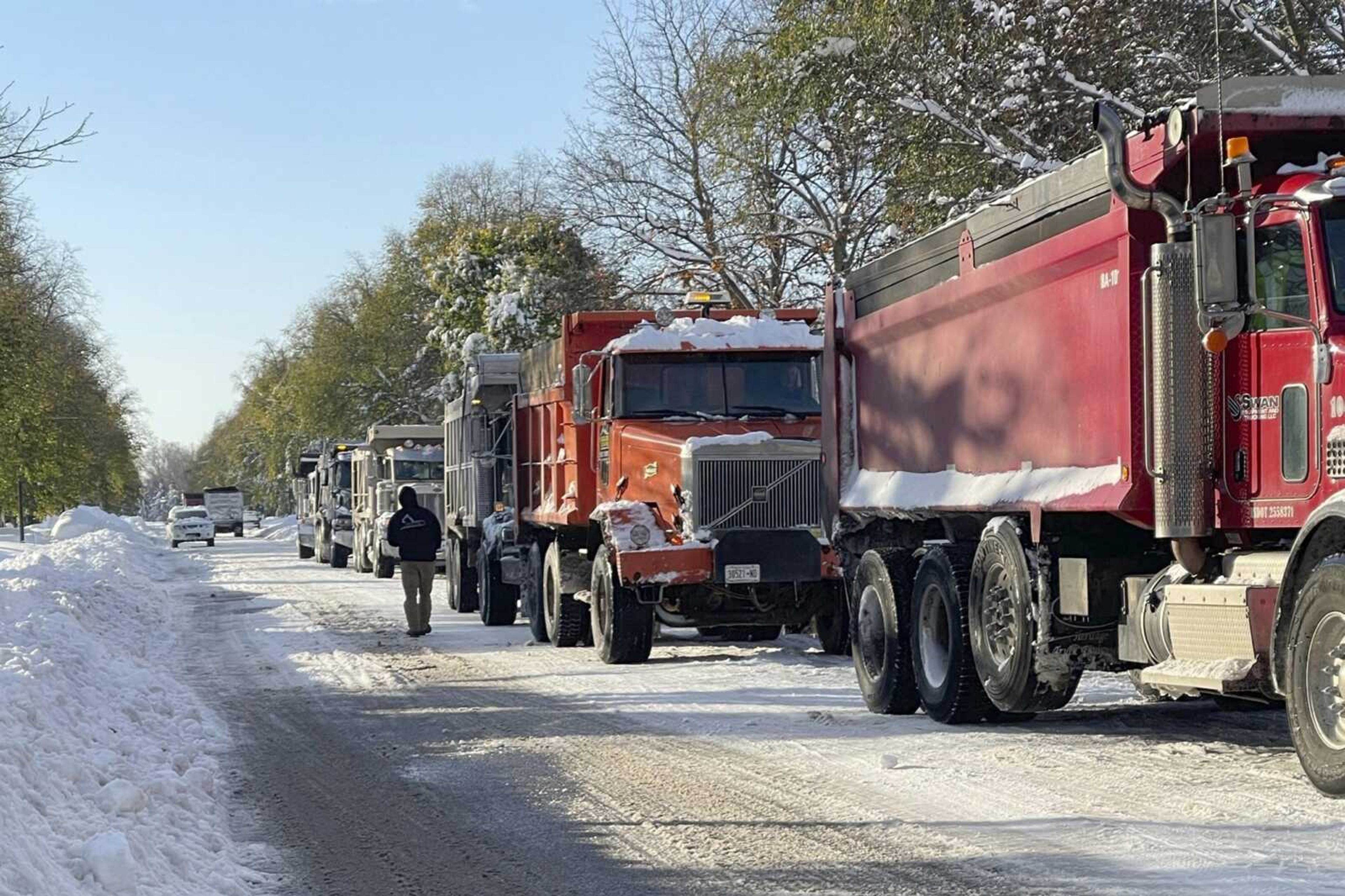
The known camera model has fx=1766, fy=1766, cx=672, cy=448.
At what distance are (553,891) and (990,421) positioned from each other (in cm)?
544

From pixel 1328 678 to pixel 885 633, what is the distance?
15.9 feet

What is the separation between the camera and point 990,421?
11.5 meters

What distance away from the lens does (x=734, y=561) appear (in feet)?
52.7

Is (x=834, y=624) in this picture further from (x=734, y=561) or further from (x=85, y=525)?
(x=85, y=525)

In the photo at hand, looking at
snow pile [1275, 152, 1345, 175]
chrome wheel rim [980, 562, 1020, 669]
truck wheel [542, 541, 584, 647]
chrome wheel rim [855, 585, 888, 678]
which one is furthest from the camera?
truck wheel [542, 541, 584, 647]

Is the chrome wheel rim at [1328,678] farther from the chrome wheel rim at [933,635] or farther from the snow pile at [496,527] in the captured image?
the snow pile at [496,527]

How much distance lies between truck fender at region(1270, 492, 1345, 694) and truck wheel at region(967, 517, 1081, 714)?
2.15 meters

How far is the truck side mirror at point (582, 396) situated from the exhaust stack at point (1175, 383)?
900 cm

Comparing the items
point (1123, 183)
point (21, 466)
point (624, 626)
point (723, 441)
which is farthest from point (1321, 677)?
point (21, 466)

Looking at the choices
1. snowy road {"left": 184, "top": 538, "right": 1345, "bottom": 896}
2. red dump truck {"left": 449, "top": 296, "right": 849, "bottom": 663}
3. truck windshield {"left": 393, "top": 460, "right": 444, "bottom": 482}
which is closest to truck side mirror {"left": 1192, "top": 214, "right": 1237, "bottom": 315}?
snowy road {"left": 184, "top": 538, "right": 1345, "bottom": 896}

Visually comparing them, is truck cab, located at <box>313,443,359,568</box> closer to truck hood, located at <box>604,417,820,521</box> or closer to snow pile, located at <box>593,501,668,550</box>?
truck hood, located at <box>604,417,820,521</box>

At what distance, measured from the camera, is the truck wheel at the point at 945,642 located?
11562mm

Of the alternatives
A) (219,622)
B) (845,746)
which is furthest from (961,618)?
(219,622)

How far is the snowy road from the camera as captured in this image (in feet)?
23.6
